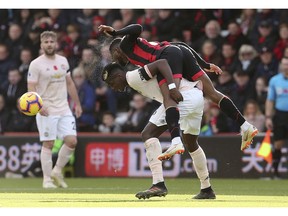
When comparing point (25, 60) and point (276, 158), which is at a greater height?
point (25, 60)

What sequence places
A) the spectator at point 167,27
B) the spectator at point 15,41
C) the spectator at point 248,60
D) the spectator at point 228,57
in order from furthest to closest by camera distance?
1. the spectator at point 15,41
2. the spectator at point 167,27
3. the spectator at point 228,57
4. the spectator at point 248,60

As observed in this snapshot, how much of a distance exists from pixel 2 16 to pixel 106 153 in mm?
5530

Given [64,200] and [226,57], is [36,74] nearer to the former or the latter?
[64,200]

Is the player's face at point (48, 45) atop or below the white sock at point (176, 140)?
atop

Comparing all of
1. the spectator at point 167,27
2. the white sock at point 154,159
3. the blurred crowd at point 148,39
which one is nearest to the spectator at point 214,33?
the blurred crowd at point 148,39

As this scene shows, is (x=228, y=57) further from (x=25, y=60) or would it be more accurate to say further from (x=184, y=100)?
(x=184, y=100)

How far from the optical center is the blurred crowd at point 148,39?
20484 mm

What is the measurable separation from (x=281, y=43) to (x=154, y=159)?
8795 millimetres

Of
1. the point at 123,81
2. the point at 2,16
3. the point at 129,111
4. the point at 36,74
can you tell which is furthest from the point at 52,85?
the point at 2,16

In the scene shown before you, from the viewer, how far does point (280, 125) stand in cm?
1889

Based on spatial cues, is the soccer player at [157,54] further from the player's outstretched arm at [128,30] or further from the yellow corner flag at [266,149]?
the yellow corner flag at [266,149]

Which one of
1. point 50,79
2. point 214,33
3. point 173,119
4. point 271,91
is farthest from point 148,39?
point 173,119

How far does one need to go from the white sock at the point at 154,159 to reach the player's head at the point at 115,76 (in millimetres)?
759

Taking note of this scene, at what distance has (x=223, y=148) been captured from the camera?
19547mm
